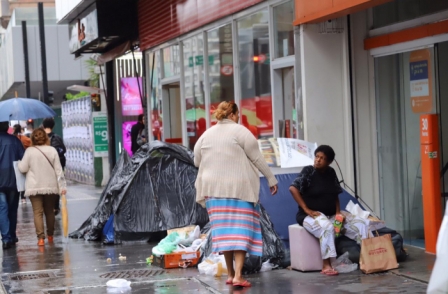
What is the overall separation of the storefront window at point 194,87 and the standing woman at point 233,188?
7015 mm

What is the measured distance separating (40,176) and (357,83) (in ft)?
15.1

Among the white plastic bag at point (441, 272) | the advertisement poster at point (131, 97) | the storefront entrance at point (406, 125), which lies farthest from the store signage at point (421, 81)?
the advertisement poster at point (131, 97)

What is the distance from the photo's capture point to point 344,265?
8781 millimetres

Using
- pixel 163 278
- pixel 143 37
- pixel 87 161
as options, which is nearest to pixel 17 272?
pixel 163 278

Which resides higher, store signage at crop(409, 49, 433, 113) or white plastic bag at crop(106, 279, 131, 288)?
store signage at crop(409, 49, 433, 113)

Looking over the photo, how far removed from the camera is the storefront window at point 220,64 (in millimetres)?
13883

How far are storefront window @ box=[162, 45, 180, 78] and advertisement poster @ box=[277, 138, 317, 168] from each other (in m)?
6.66

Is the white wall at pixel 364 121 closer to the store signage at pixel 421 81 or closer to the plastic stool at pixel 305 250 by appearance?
the store signage at pixel 421 81

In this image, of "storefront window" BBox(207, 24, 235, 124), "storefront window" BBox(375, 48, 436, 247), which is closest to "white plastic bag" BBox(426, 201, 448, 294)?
"storefront window" BBox(375, 48, 436, 247)

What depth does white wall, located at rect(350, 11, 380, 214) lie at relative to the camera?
10867 millimetres

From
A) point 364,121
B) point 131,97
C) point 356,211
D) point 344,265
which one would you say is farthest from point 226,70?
point 131,97

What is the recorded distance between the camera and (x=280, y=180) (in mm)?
A: 10070

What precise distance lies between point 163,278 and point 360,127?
3.36m

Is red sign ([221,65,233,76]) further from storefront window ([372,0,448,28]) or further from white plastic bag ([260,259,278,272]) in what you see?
white plastic bag ([260,259,278,272])
